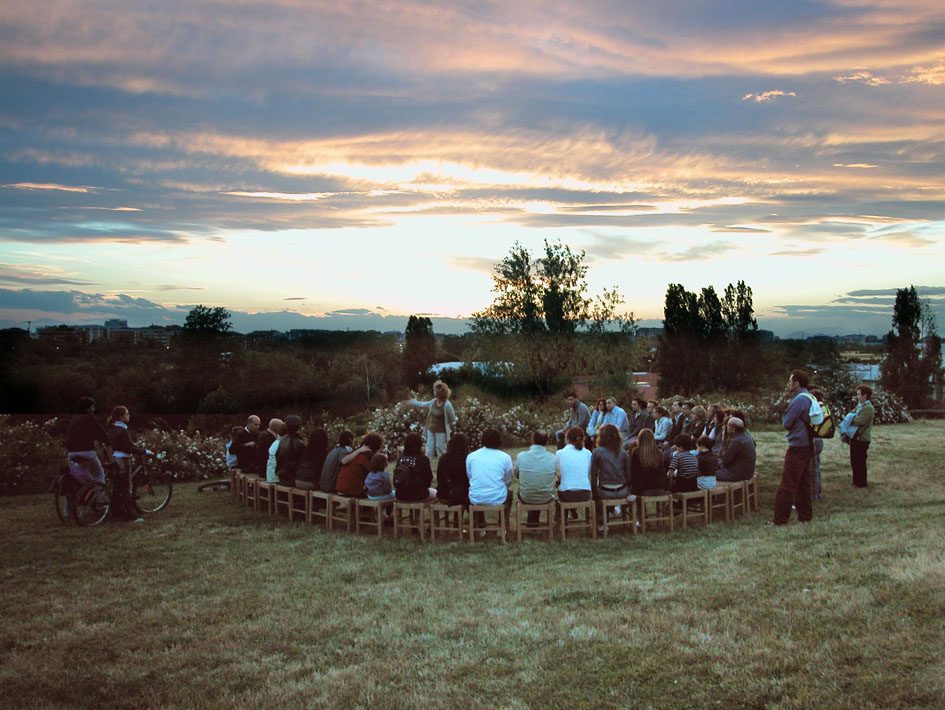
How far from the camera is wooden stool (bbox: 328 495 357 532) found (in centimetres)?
1038

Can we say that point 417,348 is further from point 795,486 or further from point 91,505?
point 795,486

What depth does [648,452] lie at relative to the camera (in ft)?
33.7

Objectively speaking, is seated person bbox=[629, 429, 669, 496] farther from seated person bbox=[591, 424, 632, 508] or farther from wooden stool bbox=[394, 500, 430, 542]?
wooden stool bbox=[394, 500, 430, 542]

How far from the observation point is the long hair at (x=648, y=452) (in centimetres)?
1025

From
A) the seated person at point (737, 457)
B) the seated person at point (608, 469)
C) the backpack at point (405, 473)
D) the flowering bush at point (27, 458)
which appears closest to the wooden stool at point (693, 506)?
the seated person at point (737, 457)

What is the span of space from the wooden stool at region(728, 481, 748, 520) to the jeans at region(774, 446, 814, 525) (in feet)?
2.49

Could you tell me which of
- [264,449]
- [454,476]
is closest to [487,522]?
[454,476]

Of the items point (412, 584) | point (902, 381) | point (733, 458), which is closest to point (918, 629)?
point (412, 584)

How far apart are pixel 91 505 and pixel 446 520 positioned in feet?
Result: 17.8

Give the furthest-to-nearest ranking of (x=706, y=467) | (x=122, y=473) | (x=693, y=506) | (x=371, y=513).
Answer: (x=122, y=473)
(x=706, y=467)
(x=693, y=506)
(x=371, y=513)

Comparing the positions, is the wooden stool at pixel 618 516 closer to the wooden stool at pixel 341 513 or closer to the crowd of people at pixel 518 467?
the crowd of people at pixel 518 467

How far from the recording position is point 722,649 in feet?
18.2

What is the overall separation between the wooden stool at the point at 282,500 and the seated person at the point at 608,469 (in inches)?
181

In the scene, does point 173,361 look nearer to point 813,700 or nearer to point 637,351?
point 637,351
